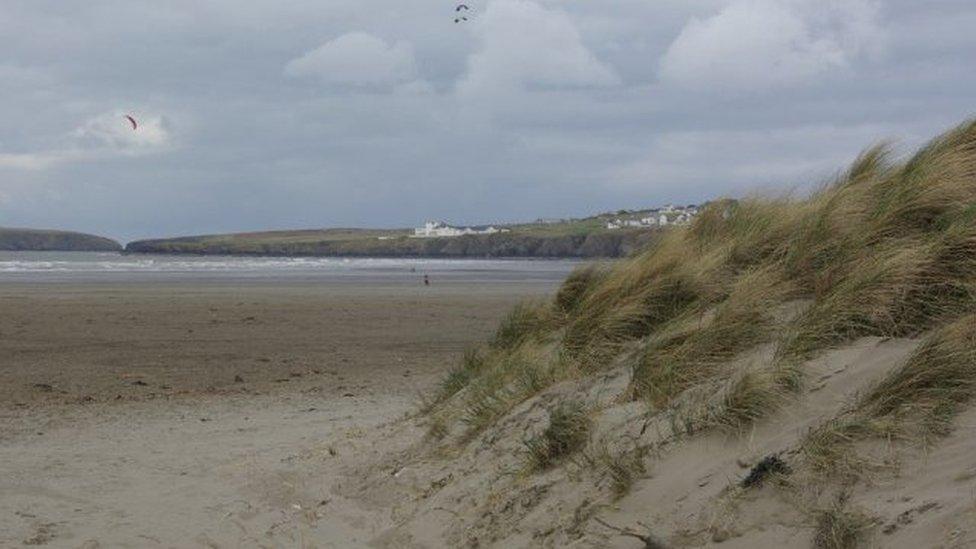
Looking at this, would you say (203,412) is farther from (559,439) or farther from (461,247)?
(461,247)

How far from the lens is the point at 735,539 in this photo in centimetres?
477

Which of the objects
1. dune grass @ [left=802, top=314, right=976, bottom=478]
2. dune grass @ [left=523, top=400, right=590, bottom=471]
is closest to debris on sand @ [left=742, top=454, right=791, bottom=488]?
dune grass @ [left=802, top=314, right=976, bottom=478]

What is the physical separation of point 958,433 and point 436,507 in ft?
10.3

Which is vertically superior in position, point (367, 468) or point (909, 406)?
point (909, 406)

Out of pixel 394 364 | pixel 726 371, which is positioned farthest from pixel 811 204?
pixel 394 364

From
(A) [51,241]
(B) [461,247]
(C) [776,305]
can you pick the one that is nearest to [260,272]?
(C) [776,305]

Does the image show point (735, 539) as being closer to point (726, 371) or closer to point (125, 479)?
point (726, 371)

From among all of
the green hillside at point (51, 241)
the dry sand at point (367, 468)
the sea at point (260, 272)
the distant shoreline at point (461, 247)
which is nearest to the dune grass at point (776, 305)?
the dry sand at point (367, 468)

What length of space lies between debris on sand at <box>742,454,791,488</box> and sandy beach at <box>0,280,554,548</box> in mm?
2629

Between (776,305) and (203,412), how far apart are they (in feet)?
23.1

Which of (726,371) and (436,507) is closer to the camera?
(726,371)

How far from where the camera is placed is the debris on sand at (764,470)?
195 inches

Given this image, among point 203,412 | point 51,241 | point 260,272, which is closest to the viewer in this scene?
point 203,412

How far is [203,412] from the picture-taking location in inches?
→ 465
